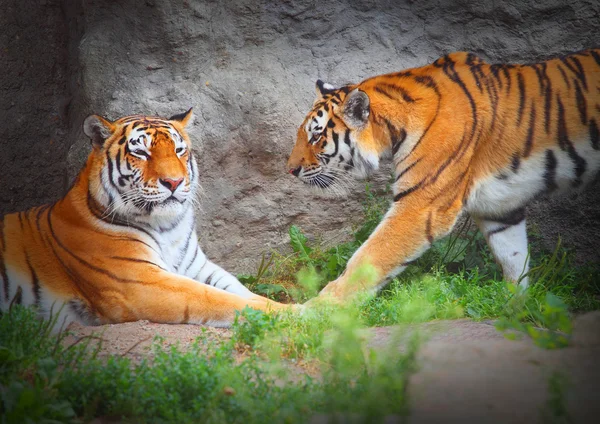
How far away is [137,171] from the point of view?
175 inches

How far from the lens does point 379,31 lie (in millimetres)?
5660

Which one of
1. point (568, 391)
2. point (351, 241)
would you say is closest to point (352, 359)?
point (568, 391)

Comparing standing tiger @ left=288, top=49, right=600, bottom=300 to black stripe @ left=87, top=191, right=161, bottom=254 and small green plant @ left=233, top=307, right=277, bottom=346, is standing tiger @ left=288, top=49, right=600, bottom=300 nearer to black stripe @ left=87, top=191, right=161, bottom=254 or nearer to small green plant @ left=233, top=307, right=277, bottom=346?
small green plant @ left=233, top=307, right=277, bottom=346

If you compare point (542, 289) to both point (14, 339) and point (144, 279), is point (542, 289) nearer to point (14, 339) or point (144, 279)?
point (144, 279)

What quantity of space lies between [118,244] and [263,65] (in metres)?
1.98

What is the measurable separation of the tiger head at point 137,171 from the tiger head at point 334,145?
88cm

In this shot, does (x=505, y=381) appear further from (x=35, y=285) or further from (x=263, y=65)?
(x=263, y=65)

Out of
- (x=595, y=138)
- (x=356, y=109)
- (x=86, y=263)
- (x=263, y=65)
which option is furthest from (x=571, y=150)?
(x=86, y=263)

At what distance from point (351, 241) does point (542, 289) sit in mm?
1570

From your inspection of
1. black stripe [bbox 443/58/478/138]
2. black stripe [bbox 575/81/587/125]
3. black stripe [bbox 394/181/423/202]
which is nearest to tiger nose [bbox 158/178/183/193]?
black stripe [bbox 394/181/423/202]

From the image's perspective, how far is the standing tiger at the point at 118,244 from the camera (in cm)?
429

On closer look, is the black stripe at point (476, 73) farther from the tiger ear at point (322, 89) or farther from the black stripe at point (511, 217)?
the tiger ear at point (322, 89)

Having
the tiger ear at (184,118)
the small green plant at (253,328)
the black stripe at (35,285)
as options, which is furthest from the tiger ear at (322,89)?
the black stripe at (35,285)

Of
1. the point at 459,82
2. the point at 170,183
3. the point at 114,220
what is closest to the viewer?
the point at 170,183
